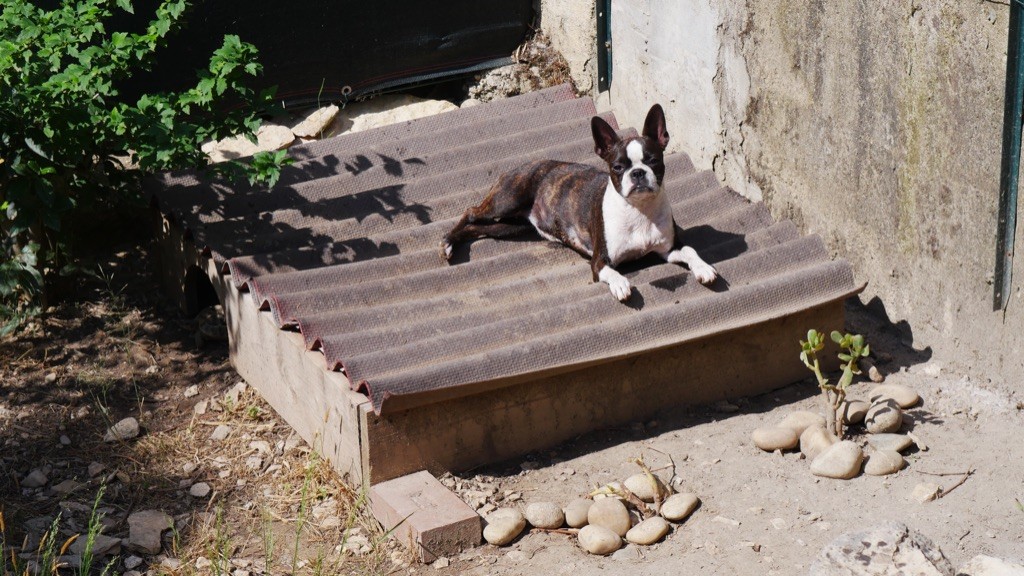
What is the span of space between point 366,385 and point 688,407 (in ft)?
5.42

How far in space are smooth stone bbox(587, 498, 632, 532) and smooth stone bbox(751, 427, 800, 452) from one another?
2.69ft

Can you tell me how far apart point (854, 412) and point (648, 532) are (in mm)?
1246

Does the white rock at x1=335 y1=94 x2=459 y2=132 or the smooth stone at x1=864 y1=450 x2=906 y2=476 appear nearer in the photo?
the smooth stone at x1=864 y1=450 x2=906 y2=476

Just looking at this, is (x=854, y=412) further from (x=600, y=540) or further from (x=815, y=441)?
(x=600, y=540)

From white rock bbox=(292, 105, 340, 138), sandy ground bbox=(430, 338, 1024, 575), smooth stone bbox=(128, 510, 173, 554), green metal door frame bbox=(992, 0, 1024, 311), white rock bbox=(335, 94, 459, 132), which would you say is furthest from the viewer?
white rock bbox=(335, 94, 459, 132)

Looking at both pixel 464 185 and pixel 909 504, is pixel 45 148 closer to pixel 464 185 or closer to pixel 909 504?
pixel 464 185

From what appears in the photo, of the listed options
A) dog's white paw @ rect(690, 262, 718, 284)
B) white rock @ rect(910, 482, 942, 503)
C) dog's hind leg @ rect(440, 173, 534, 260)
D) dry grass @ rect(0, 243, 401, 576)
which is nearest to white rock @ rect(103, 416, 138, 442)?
dry grass @ rect(0, 243, 401, 576)

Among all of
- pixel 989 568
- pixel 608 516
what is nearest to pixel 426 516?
pixel 608 516

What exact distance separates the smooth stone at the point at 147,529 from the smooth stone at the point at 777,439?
2.56 meters

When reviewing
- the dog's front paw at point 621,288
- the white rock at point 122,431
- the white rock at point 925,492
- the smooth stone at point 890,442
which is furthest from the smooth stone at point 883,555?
the white rock at point 122,431

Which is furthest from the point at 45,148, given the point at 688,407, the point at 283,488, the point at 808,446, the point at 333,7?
the point at 808,446

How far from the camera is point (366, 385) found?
475 centimetres

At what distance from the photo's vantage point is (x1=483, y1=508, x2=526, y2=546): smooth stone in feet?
15.0

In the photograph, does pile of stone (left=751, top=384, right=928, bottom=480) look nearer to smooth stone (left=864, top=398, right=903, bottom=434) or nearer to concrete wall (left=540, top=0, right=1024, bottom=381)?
smooth stone (left=864, top=398, right=903, bottom=434)
